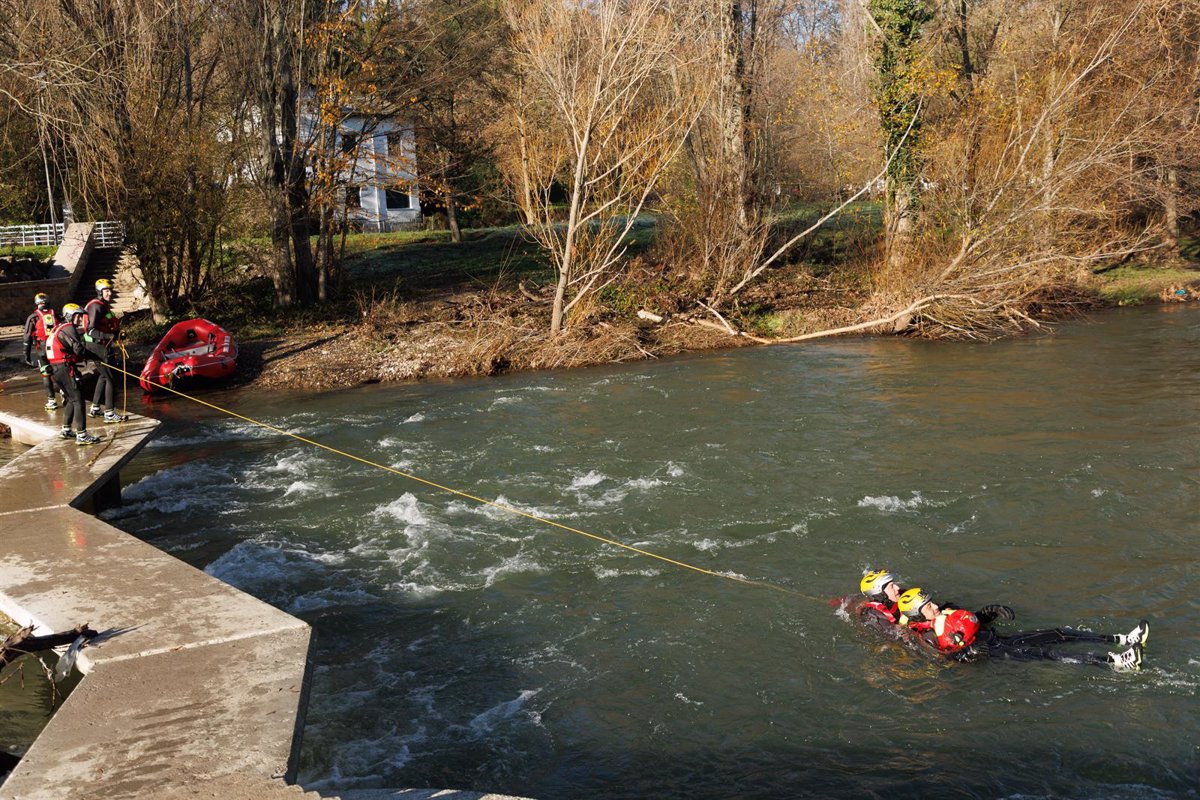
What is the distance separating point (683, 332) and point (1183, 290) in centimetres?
1387

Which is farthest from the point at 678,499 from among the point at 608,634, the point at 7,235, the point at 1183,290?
the point at 7,235

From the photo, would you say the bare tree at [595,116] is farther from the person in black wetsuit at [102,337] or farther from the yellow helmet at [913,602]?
the yellow helmet at [913,602]

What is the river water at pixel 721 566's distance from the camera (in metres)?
8.20

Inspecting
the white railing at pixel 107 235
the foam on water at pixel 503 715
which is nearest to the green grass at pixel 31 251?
the white railing at pixel 107 235

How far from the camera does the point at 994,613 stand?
31.9ft

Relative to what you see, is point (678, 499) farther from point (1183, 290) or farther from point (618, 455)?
point (1183, 290)

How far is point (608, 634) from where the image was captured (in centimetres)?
1029

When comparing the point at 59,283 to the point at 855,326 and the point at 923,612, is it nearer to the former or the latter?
the point at 855,326

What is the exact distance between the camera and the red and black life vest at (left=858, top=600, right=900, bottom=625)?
9891 mm

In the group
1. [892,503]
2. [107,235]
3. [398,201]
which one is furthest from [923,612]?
[398,201]

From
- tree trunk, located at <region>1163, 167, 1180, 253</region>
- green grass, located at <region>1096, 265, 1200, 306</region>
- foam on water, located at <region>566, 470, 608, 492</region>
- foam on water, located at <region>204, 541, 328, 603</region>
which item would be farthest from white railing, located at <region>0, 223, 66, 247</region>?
tree trunk, located at <region>1163, 167, 1180, 253</region>

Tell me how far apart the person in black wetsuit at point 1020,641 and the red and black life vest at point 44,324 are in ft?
40.5

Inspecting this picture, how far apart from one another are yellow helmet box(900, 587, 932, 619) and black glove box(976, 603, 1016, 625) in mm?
496

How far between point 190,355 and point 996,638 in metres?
17.4
